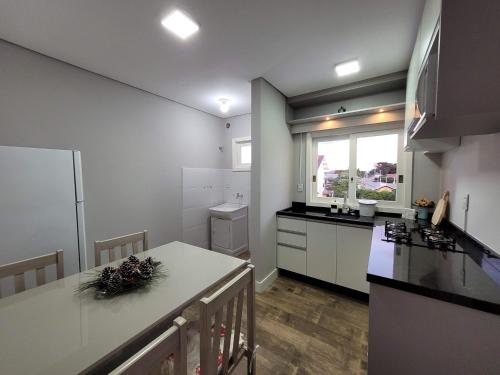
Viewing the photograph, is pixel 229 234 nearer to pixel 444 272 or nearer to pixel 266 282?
pixel 266 282

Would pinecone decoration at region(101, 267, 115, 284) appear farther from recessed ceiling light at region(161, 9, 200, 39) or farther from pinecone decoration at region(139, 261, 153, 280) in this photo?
recessed ceiling light at region(161, 9, 200, 39)

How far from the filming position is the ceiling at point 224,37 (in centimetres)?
129

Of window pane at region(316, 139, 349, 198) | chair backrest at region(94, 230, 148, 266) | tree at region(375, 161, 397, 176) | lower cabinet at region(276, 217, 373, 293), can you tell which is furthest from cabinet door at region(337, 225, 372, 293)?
chair backrest at region(94, 230, 148, 266)

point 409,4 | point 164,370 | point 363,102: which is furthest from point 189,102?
point 164,370

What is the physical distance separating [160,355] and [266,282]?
201cm

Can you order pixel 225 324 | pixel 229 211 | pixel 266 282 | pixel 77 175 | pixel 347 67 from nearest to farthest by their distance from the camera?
pixel 225 324 < pixel 77 175 < pixel 347 67 < pixel 266 282 < pixel 229 211

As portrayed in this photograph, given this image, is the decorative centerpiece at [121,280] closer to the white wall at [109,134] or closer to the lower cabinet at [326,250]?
the white wall at [109,134]

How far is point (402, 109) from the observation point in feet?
6.94

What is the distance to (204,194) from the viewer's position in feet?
11.1

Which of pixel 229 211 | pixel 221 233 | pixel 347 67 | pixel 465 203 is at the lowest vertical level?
pixel 221 233

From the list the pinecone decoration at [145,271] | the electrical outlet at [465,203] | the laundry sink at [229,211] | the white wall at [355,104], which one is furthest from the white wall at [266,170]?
the electrical outlet at [465,203]

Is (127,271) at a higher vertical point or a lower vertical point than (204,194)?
lower

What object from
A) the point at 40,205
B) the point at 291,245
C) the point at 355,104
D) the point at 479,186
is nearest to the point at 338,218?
the point at 291,245

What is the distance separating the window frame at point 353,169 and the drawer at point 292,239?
62cm
